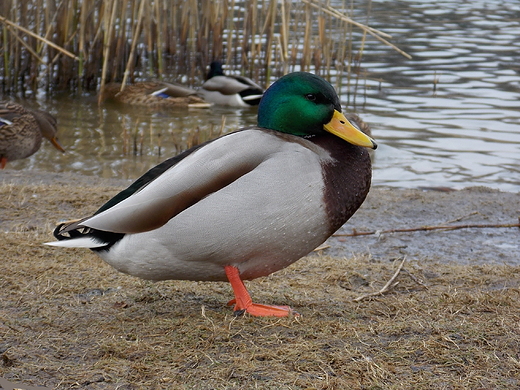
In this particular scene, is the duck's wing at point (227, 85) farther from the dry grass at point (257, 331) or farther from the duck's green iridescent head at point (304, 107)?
the duck's green iridescent head at point (304, 107)

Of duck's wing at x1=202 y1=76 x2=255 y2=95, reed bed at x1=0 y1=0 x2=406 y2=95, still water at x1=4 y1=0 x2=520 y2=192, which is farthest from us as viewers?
duck's wing at x1=202 y1=76 x2=255 y2=95

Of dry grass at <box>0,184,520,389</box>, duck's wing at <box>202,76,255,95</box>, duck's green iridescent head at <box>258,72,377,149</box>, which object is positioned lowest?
dry grass at <box>0,184,520,389</box>

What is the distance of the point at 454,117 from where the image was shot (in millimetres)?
9031

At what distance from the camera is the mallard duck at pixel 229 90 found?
979cm

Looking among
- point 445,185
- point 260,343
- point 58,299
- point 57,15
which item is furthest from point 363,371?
point 57,15

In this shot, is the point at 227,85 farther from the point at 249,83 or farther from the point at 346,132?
the point at 346,132

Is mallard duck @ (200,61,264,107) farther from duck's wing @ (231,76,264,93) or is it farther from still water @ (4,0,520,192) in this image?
still water @ (4,0,520,192)

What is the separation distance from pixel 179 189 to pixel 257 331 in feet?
1.97

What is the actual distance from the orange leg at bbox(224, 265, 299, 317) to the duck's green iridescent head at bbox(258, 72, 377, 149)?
62 centimetres

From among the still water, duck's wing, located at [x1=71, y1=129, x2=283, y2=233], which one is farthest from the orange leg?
the still water

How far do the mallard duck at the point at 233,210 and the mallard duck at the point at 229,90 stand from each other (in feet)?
22.3

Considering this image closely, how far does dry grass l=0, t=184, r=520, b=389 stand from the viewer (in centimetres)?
244

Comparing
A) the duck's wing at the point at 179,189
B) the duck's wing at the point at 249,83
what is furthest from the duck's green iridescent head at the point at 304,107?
the duck's wing at the point at 249,83

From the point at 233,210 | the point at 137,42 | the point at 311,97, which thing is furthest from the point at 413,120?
the point at 233,210
